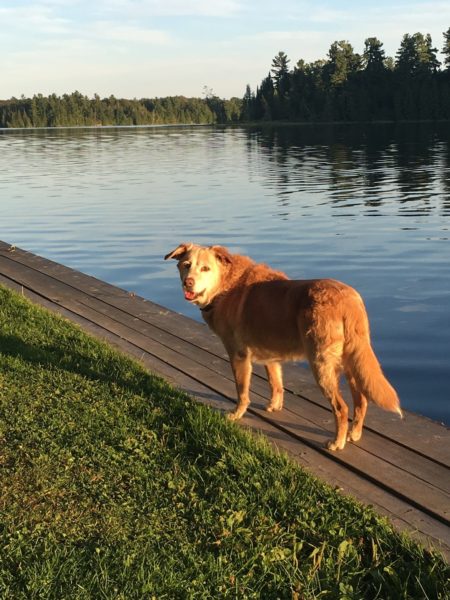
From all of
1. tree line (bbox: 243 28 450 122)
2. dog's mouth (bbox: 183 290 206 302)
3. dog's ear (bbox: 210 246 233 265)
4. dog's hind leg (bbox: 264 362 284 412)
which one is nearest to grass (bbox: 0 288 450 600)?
dog's hind leg (bbox: 264 362 284 412)

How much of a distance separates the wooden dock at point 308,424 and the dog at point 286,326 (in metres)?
0.19

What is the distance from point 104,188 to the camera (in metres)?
31.0

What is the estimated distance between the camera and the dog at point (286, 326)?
4.33 m

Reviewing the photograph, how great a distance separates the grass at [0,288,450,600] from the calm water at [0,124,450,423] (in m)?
3.82

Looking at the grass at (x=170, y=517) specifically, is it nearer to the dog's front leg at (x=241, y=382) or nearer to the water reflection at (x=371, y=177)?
the dog's front leg at (x=241, y=382)

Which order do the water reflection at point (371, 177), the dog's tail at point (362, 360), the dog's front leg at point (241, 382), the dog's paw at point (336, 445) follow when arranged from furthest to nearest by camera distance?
1. the water reflection at point (371, 177)
2. the dog's front leg at point (241, 382)
3. the dog's paw at point (336, 445)
4. the dog's tail at point (362, 360)

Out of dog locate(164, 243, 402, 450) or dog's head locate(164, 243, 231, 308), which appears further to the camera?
dog's head locate(164, 243, 231, 308)

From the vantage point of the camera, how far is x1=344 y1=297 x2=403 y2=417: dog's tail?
4289mm

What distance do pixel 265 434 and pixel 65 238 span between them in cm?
1540

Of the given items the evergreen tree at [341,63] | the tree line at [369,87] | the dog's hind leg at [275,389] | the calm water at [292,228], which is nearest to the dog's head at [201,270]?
the dog's hind leg at [275,389]

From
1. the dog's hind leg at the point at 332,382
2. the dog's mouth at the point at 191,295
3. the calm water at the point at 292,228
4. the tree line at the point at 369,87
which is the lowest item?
the calm water at the point at 292,228

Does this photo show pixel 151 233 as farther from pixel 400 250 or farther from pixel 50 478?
pixel 50 478

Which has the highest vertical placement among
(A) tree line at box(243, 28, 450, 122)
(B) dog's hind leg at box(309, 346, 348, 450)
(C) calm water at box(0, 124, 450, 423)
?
(A) tree line at box(243, 28, 450, 122)

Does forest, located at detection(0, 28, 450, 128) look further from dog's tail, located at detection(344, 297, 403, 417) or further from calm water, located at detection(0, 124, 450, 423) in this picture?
dog's tail, located at detection(344, 297, 403, 417)
